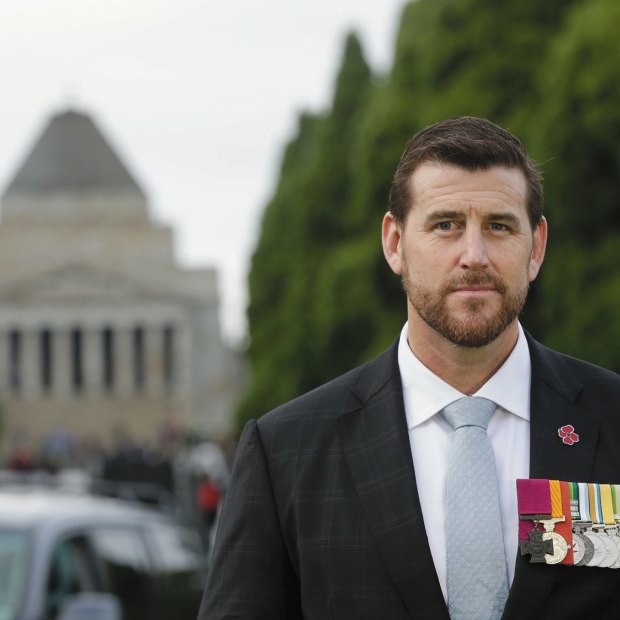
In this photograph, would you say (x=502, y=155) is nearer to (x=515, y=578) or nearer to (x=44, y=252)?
(x=515, y=578)

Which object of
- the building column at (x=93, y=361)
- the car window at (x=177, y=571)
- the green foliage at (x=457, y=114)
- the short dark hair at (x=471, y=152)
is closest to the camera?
the short dark hair at (x=471, y=152)

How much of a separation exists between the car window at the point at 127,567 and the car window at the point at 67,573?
12 cm

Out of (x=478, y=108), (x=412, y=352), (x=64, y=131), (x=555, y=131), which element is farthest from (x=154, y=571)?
(x=64, y=131)

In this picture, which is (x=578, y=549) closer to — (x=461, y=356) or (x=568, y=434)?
(x=568, y=434)

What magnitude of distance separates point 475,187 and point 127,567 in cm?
513

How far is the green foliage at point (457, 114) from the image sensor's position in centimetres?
2120

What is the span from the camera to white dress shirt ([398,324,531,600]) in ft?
10.8

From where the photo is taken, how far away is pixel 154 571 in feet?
27.9

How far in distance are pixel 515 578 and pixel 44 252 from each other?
104846mm

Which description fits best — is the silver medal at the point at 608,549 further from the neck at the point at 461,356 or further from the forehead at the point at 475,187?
the forehead at the point at 475,187

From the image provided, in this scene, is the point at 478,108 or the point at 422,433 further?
the point at 478,108

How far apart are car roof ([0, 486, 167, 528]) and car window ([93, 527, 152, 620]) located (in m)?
0.08

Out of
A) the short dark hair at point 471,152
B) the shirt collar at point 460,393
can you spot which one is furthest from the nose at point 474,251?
the shirt collar at point 460,393

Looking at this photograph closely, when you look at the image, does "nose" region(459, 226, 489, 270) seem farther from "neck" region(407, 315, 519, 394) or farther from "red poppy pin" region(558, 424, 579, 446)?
"red poppy pin" region(558, 424, 579, 446)
